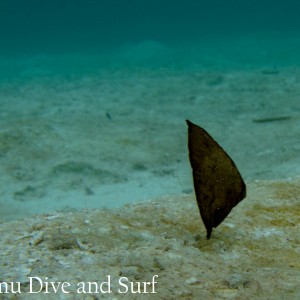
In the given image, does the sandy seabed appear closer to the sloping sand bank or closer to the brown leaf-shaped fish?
the sloping sand bank

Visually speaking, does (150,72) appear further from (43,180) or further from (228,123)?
(43,180)

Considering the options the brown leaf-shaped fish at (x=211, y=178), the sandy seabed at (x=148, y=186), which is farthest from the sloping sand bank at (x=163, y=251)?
the brown leaf-shaped fish at (x=211, y=178)

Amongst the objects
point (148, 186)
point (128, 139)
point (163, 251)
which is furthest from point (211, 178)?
Result: point (128, 139)

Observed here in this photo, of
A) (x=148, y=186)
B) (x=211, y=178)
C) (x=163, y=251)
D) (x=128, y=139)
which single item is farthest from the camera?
(x=128, y=139)

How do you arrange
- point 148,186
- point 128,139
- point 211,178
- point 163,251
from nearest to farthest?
point 163,251, point 211,178, point 148,186, point 128,139

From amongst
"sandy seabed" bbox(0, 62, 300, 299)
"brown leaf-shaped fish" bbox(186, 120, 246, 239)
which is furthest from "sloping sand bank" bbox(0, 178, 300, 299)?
"brown leaf-shaped fish" bbox(186, 120, 246, 239)

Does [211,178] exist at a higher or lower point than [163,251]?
higher

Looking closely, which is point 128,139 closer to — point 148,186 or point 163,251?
point 148,186

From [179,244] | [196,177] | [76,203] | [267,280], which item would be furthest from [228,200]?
[76,203]
